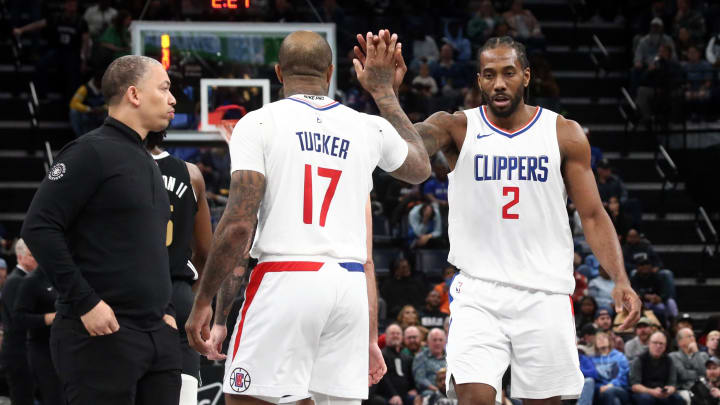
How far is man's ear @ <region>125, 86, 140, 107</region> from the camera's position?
5.14 m

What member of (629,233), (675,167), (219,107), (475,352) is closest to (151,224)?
(475,352)

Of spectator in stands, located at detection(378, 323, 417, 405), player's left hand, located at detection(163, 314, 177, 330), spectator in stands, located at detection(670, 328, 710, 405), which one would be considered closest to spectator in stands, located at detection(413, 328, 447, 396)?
spectator in stands, located at detection(378, 323, 417, 405)

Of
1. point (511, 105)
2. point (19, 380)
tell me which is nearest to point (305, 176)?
point (511, 105)

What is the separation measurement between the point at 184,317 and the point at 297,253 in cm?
169

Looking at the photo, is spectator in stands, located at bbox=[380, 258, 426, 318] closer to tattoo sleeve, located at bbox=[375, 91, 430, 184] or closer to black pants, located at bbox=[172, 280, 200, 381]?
black pants, located at bbox=[172, 280, 200, 381]

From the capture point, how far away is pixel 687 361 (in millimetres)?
14266

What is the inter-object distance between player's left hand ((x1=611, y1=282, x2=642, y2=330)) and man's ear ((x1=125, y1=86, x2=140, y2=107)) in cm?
264

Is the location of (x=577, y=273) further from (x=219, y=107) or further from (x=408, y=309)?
(x=219, y=107)

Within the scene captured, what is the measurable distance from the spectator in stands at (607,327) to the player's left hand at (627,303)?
26.9 feet

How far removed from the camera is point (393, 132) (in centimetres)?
537

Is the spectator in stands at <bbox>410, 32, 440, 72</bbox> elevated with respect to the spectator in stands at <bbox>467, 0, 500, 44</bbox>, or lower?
lower

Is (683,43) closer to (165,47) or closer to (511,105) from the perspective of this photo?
(165,47)

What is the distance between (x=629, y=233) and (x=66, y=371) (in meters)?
13.1

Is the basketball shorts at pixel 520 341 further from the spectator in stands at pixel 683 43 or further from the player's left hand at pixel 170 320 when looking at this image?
the spectator in stands at pixel 683 43
